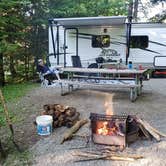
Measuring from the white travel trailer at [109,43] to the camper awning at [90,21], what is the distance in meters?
0.14

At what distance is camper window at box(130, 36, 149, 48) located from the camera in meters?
13.0

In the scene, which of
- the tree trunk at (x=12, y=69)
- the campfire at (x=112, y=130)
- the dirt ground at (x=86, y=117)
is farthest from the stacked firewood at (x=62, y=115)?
the tree trunk at (x=12, y=69)

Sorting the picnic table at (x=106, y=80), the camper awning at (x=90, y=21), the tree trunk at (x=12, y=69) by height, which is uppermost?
the camper awning at (x=90, y=21)

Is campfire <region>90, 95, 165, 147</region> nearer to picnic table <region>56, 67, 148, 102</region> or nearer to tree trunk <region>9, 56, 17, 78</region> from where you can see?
picnic table <region>56, 67, 148, 102</region>

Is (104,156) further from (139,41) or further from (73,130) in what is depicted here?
(139,41)

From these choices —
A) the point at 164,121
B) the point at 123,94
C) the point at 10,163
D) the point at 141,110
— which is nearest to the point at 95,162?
the point at 10,163

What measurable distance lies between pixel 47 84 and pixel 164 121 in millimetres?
6100

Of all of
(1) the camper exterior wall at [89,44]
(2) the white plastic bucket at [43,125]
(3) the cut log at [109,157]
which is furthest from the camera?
(1) the camper exterior wall at [89,44]

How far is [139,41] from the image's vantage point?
13102 mm

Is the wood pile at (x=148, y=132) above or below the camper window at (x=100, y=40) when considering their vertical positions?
below

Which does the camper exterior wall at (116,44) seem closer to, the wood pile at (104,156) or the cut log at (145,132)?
the cut log at (145,132)

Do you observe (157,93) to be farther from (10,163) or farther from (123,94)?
(10,163)

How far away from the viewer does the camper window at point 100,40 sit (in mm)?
13086

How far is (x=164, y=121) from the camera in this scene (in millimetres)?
5801
